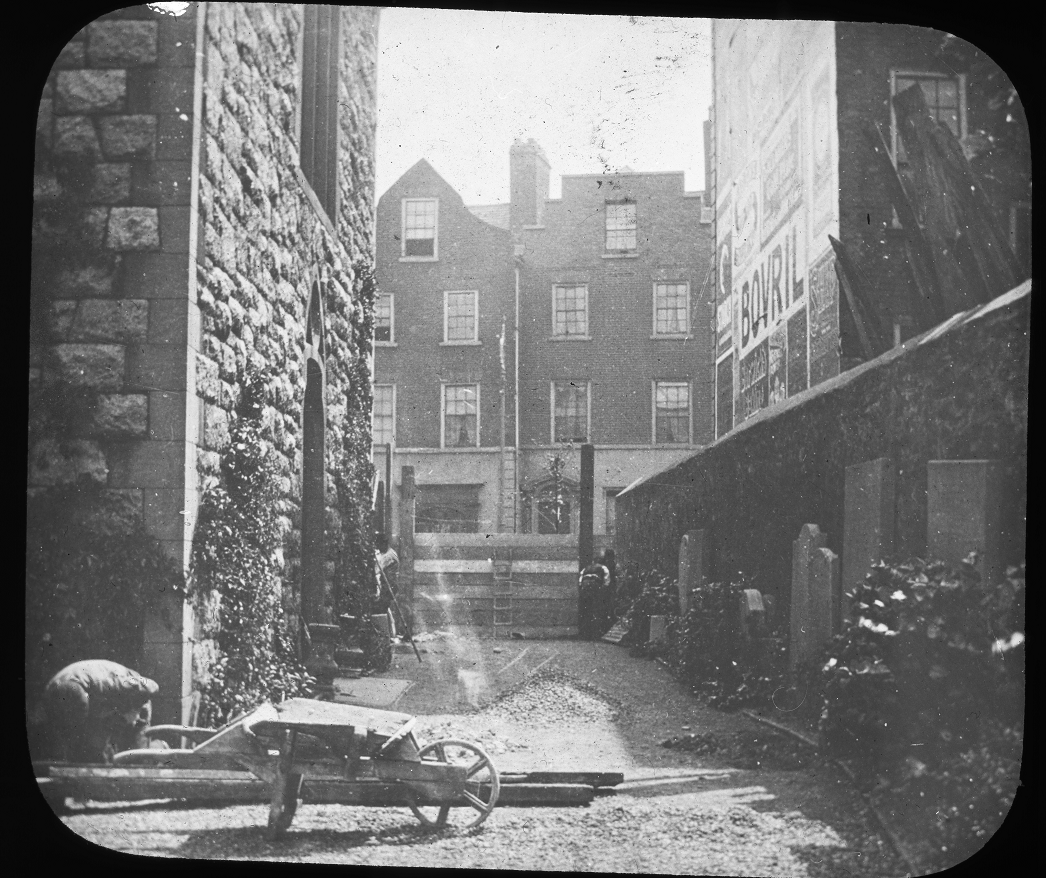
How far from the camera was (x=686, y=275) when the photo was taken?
3.51m

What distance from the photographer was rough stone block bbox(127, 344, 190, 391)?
3.34 meters

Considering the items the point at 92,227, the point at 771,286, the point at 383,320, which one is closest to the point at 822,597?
the point at 771,286

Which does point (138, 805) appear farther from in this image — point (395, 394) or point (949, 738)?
point (949, 738)

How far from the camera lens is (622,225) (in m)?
3.46

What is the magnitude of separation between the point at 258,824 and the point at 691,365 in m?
2.10

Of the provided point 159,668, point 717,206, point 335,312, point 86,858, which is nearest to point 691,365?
point 717,206

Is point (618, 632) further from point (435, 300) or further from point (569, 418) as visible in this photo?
point (435, 300)

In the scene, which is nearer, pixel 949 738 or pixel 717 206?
pixel 949 738

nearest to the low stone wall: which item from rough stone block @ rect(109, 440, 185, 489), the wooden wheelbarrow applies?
the wooden wheelbarrow

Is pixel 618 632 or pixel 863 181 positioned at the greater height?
pixel 863 181

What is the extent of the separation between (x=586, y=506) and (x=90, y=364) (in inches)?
67.8

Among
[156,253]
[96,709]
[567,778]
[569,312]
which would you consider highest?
[156,253]

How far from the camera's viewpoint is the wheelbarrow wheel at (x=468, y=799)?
3309 millimetres

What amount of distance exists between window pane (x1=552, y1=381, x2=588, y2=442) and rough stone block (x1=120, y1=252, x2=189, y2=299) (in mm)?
1290
